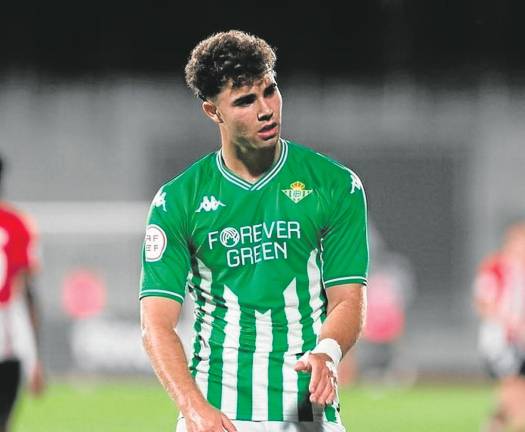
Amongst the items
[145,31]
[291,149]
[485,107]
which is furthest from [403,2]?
[291,149]

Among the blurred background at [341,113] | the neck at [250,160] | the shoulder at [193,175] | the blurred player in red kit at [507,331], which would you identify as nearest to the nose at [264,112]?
the neck at [250,160]

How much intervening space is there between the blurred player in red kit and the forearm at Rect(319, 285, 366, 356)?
5706mm

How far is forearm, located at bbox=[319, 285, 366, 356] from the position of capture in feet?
13.0

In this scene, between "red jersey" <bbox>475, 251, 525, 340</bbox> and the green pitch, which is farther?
the green pitch

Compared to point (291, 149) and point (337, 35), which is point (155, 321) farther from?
point (337, 35)

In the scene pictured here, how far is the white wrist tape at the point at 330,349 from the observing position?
12.5ft

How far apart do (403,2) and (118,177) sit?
5457 millimetres

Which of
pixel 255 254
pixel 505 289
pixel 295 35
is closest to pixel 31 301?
pixel 255 254

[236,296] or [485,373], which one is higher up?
[236,296]

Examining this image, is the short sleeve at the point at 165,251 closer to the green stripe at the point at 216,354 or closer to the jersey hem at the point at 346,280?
the green stripe at the point at 216,354

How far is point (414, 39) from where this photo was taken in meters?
22.9

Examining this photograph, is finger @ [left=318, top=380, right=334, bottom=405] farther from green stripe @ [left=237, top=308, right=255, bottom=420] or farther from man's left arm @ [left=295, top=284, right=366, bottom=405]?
green stripe @ [left=237, top=308, right=255, bottom=420]

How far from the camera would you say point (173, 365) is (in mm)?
3896

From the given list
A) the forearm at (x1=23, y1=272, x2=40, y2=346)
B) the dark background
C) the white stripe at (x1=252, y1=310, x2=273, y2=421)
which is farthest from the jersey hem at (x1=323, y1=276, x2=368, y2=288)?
the dark background
